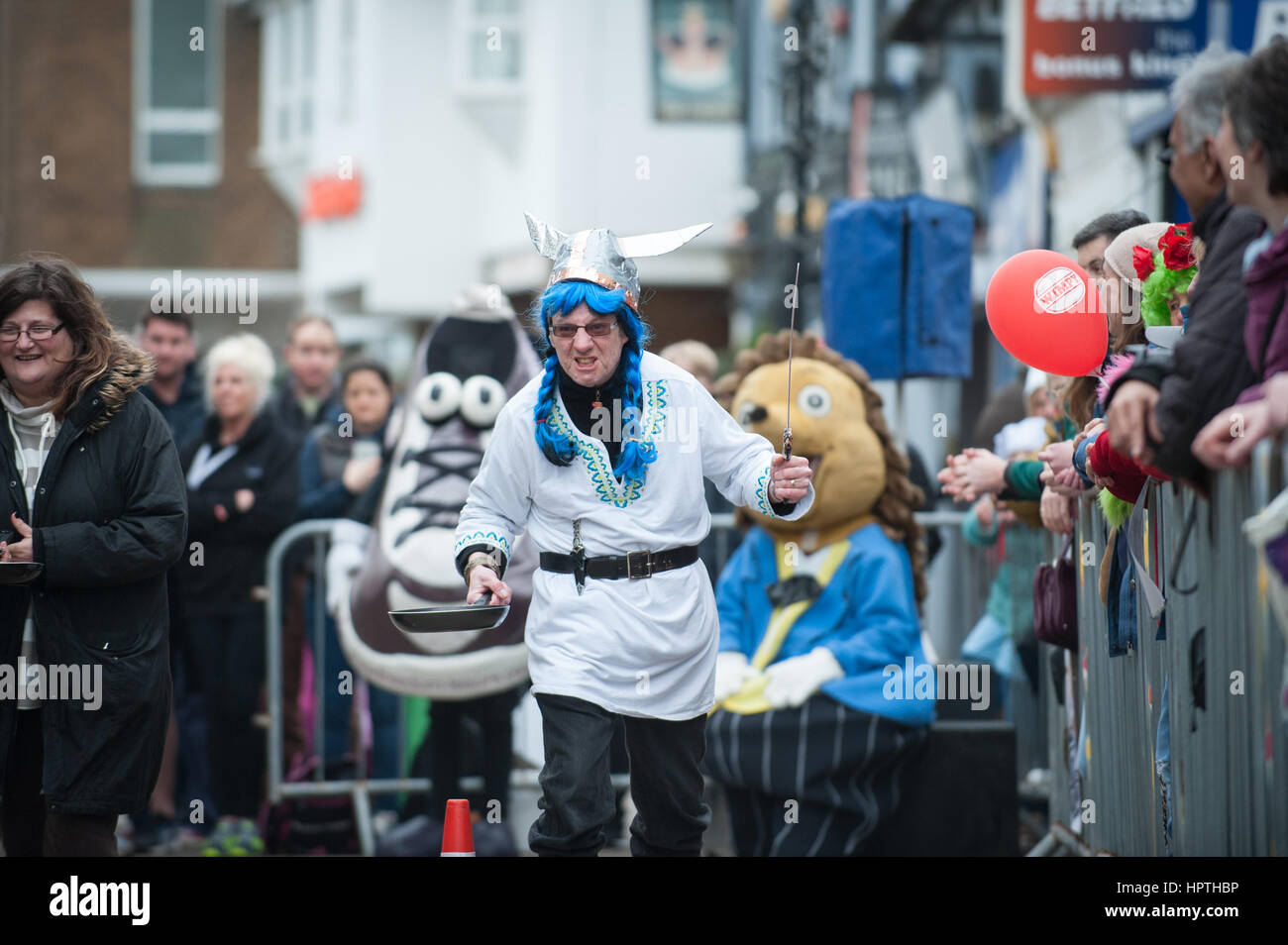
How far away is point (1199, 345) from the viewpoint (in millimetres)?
4105

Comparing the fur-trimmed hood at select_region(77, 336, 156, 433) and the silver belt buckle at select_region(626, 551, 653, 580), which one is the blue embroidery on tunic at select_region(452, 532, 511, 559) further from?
the fur-trimmed hood at select_region(77, 336, 156, 433)

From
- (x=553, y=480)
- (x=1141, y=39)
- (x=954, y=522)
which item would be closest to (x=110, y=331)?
(x=553, y=480)

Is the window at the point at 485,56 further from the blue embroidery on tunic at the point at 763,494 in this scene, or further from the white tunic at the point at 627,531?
the blue embroidery on tunic at the point at 763,494

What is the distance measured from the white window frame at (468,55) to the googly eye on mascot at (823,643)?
805 inches

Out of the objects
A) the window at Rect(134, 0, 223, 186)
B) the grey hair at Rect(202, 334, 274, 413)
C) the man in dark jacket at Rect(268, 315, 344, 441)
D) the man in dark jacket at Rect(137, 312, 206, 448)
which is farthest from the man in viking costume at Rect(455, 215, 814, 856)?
the window at Rect(134, 0, 223, 186)

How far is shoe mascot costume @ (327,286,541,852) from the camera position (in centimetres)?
714

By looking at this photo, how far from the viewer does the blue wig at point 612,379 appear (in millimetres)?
5000

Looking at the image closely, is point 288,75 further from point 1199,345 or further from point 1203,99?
point 1199,345

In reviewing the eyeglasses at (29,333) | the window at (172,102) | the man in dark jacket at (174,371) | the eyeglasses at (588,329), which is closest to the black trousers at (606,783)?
the eyeglasses at (588,329)

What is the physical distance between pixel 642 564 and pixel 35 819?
75.5 inches

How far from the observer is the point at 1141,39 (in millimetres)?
11055

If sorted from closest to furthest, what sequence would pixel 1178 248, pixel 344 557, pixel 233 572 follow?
pixel 1178 248
pixel 344 557
pixel 233 572

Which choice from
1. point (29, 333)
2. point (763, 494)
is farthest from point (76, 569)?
point (763, 494)

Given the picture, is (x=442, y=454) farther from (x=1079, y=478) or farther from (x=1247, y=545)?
(x=1247, y=545)
